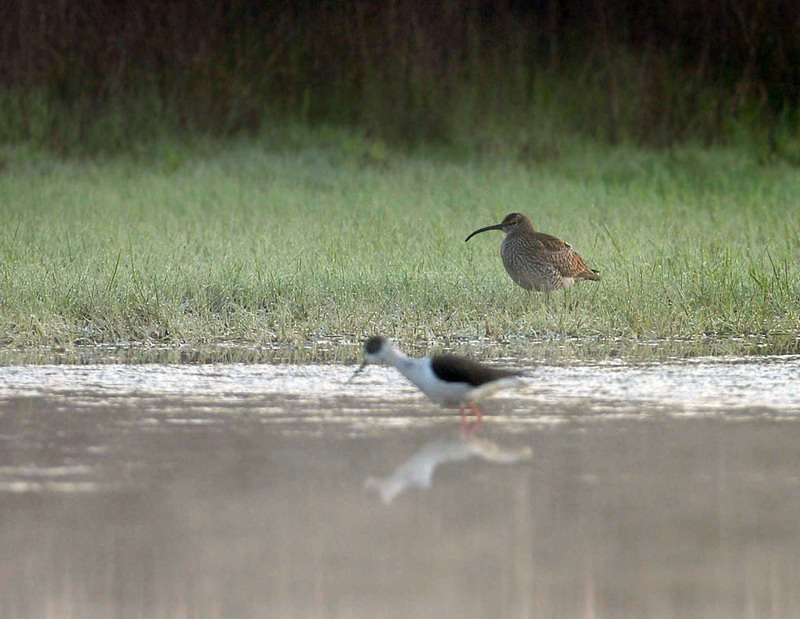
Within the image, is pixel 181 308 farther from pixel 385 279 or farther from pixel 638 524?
pixel 638 524

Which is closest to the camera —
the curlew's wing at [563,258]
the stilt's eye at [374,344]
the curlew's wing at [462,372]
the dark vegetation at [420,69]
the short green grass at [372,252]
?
the curlew's wing at [462,372]

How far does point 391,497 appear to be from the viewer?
16.3 feet

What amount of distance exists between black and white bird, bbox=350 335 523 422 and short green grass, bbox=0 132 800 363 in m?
1.42

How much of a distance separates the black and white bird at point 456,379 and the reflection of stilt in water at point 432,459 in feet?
0.83

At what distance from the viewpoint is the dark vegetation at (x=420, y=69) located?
17203 mm

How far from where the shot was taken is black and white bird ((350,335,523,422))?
236 inches

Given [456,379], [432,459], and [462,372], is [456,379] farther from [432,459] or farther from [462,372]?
[432,459]

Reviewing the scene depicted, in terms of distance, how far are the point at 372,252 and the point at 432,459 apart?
17.6 feet

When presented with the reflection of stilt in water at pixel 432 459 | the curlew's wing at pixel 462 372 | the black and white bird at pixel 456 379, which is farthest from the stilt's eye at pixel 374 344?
the reflection of stilt in water at pixel 432 459

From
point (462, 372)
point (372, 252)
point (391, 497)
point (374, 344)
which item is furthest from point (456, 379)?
point (372, 252)

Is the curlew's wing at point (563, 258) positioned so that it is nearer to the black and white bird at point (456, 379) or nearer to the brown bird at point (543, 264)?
the brown bird at point (543, 264)

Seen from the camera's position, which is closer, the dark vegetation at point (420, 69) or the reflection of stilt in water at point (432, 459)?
the reflection of stilt in water at point (432, 459)

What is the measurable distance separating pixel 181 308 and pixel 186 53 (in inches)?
378

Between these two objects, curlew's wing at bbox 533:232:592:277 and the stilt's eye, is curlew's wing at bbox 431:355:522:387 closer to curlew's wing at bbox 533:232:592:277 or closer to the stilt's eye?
the stilt's eye
